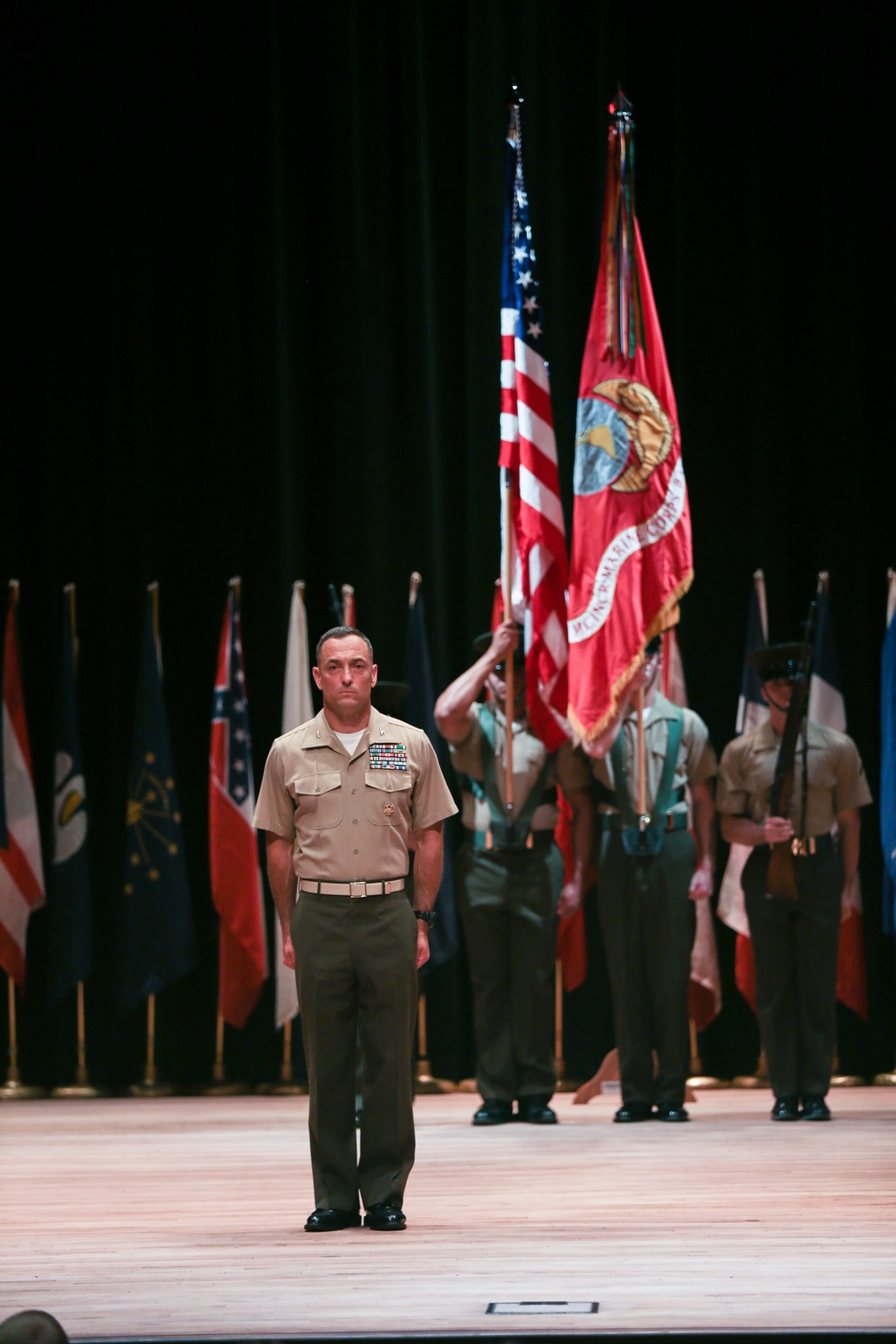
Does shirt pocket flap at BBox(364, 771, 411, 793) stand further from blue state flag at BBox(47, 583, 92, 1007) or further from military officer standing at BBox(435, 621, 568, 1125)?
blue state flag at BBox(47, 583, 92, 1007)

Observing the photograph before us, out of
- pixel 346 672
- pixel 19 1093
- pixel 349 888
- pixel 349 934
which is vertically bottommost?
pixel 19 1093

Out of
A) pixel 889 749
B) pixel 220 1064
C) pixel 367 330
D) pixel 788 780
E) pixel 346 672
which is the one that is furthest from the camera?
pixel 367 330

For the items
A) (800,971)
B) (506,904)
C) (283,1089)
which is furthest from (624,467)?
(283,1089)

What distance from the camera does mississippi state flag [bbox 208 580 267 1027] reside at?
727 cm

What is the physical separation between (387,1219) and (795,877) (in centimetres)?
235

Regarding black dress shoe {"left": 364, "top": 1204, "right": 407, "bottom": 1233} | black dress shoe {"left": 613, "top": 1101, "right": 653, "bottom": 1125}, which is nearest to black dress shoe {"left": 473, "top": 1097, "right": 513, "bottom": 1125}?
black dress shoe {"left": 613, "top": 1101, "right": 653, "bottom": 1125}

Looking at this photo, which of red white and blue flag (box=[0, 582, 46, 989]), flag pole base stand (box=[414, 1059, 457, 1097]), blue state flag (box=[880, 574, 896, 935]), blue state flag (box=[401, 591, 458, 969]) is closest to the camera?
blue state flag (box=[880, 574, 896, 935])

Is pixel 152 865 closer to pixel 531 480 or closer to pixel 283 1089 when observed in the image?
pixel 283 1089

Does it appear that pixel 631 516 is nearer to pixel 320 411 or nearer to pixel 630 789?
pixel 630 789

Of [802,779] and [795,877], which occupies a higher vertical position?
[802,779]

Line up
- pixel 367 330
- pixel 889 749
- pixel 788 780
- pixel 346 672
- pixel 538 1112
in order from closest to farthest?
pixel 346 672, pixel 788 780, pixel 538 1112, pixel 889 749, pixel 367 330

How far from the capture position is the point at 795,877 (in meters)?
5.82

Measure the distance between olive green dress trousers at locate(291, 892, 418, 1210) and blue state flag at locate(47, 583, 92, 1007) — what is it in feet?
12.0

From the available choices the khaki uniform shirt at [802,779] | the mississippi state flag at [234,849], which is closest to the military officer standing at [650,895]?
the khaki uniform shirt at [802,779]
